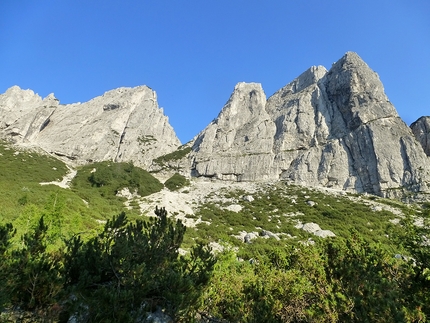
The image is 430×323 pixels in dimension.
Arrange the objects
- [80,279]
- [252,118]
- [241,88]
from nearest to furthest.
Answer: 1. [80,279]
2. [252,118]
3. [241,88]

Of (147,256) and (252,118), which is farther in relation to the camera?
(252,118)

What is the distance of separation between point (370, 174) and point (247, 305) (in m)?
61.7

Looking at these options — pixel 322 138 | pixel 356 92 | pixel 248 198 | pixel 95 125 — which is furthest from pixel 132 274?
pixel 95 125

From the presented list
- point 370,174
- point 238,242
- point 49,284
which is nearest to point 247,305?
point 49,284

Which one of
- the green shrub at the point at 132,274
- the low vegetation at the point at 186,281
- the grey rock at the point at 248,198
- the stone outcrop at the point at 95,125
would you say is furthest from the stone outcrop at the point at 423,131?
the green shrub at the point at 132,274

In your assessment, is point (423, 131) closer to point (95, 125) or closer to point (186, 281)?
point (186, 281)

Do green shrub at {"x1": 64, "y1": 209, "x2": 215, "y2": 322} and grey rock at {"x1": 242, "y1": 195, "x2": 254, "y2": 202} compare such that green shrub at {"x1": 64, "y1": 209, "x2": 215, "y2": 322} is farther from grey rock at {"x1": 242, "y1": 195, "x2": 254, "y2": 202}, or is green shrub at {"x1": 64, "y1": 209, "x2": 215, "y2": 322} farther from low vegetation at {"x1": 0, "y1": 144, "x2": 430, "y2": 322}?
grey rock at {"x1": 242, "y1": 195, "x2": 254, "y2": 202}

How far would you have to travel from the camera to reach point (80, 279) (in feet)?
16.2

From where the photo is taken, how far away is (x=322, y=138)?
70.1 m

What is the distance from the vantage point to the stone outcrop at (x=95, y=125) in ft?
244

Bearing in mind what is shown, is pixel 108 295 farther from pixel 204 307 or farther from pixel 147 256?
pixel 204 307

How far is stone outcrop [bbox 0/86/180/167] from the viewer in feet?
244

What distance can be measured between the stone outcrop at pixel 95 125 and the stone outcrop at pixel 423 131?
219 ft

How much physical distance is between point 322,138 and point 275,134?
479 inches
